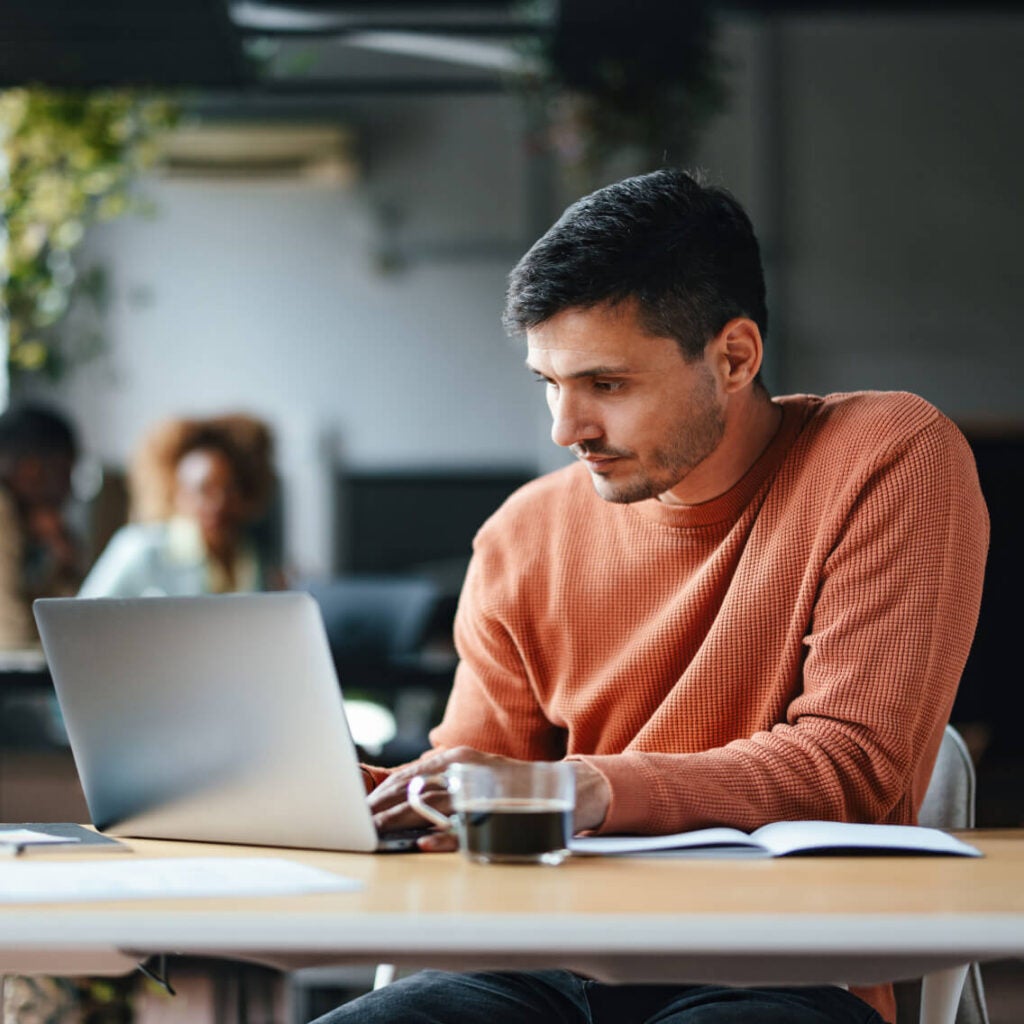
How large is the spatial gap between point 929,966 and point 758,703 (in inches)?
23.8

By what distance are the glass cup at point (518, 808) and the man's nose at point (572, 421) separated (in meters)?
0.47

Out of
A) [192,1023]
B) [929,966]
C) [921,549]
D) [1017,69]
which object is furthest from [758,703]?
[1017,69]

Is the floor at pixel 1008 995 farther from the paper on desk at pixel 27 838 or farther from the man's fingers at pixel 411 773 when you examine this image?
the paper on desk at pixel 27 838

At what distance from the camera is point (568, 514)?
1664mm

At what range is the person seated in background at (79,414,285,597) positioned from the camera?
154 inches

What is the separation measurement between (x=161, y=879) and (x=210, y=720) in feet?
0.66

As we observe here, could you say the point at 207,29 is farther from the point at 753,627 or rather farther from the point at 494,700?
the point at 753,627

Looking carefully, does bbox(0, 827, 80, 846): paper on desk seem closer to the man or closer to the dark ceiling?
the man

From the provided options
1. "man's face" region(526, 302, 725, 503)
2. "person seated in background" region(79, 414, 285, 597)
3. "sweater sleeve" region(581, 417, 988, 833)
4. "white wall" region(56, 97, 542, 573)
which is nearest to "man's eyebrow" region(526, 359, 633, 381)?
"man's face" region(526, 302, 725, 503)

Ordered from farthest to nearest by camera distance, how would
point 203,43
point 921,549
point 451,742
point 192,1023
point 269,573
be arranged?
point 269,573, point 203,43, point 192,1023, point 451,742, point 921,549

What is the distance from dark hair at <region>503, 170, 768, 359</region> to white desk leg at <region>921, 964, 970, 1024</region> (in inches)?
24.4

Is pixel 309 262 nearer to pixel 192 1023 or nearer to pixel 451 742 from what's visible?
pixel 192 1023

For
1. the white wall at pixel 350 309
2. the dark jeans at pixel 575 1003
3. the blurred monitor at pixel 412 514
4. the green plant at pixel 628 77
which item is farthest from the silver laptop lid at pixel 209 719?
the white wall at pixel 350 309

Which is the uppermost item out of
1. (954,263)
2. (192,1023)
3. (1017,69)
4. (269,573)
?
(1017,69)
